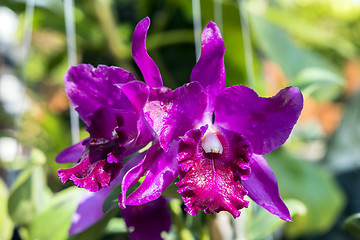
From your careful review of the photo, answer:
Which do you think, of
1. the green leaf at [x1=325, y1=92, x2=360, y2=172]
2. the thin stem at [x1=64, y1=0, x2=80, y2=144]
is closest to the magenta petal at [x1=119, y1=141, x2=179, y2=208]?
the thin stem at [x1=64, y1=0, x2=80, y2=144]

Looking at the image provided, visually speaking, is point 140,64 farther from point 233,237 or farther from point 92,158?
point 233,237

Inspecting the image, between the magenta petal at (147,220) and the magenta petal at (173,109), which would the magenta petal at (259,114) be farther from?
the magenta petal at (147,220)

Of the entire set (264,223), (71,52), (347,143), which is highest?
(71,52)

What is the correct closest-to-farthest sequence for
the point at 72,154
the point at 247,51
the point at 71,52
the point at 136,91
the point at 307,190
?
the point at 136,91 < the point at 72,154 < the point at 71,52 < the point at 247,51 < the point at 307,190

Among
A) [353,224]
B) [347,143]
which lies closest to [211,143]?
[353,224]

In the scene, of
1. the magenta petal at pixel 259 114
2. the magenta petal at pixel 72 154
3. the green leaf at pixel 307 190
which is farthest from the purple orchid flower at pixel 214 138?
the green leaf at pixel 307 190

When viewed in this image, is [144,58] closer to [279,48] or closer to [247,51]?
[247,51]

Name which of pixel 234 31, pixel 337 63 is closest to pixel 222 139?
pixel 234 31
